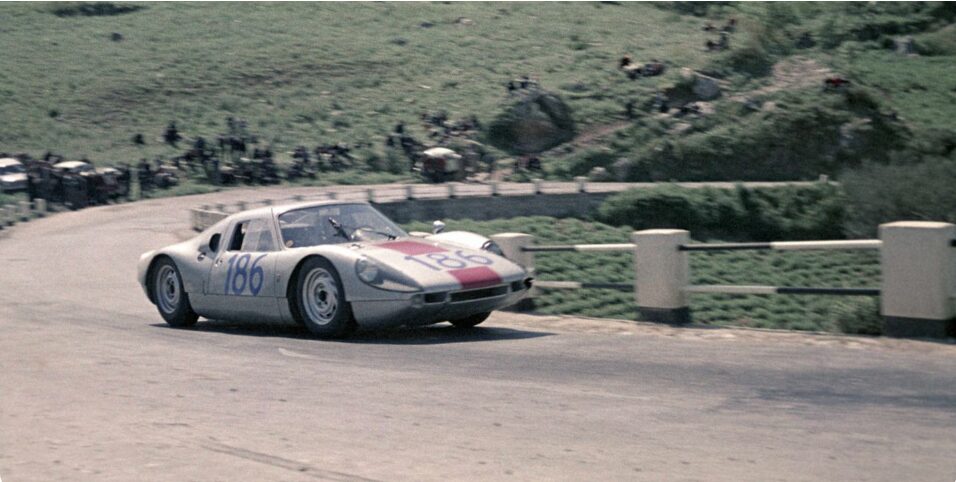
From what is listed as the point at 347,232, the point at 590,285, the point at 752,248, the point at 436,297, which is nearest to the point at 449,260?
the point at 436,297

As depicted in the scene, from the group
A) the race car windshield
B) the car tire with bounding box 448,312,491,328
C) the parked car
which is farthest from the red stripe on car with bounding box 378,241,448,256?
the parked car

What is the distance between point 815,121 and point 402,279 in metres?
57.0

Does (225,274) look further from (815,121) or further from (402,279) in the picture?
(815,121)

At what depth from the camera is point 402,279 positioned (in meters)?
11.7

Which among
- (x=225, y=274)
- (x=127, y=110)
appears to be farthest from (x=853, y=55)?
(x=225, y=274)

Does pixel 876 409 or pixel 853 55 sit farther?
pixel 853 55

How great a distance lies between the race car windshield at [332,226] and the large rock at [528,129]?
182 feet

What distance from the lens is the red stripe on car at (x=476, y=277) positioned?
39.0ft

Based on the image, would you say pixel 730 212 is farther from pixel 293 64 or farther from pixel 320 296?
pixel 320 296

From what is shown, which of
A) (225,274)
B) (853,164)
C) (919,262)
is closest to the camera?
(919,262)

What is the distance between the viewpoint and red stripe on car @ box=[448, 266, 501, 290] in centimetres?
1189

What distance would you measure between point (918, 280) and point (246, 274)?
642 cm

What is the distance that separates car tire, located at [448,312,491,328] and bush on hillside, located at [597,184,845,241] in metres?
38.0

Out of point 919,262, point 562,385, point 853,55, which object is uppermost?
point 853,55
